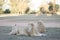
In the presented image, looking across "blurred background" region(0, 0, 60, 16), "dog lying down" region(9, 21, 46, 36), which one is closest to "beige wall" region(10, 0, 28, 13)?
"blurred background" region(0, 0, 60, 16)

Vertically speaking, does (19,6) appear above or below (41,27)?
above

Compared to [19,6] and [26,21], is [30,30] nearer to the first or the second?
[26,21]

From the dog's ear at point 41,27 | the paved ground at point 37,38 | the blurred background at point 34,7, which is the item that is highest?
the blurred background at point 34,7

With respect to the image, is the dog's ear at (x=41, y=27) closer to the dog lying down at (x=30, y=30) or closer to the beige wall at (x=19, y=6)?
the dog lying down at (x=30, y=30)

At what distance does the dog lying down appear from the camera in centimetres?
197

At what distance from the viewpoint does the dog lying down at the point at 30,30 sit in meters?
1.97

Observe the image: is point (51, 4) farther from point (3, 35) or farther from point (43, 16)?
point (3, 35)

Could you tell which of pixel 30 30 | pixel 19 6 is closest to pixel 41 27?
pixel 30 30

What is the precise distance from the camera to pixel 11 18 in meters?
2.01

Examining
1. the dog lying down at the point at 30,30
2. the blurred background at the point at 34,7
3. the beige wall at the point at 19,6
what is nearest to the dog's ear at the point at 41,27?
the dog lying down at the point at 30,30

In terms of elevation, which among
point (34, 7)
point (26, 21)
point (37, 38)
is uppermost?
point (34, 7)

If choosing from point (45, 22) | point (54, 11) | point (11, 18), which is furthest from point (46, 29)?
point (11, 18)

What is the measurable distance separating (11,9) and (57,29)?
487 mm

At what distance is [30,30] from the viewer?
198 cm
